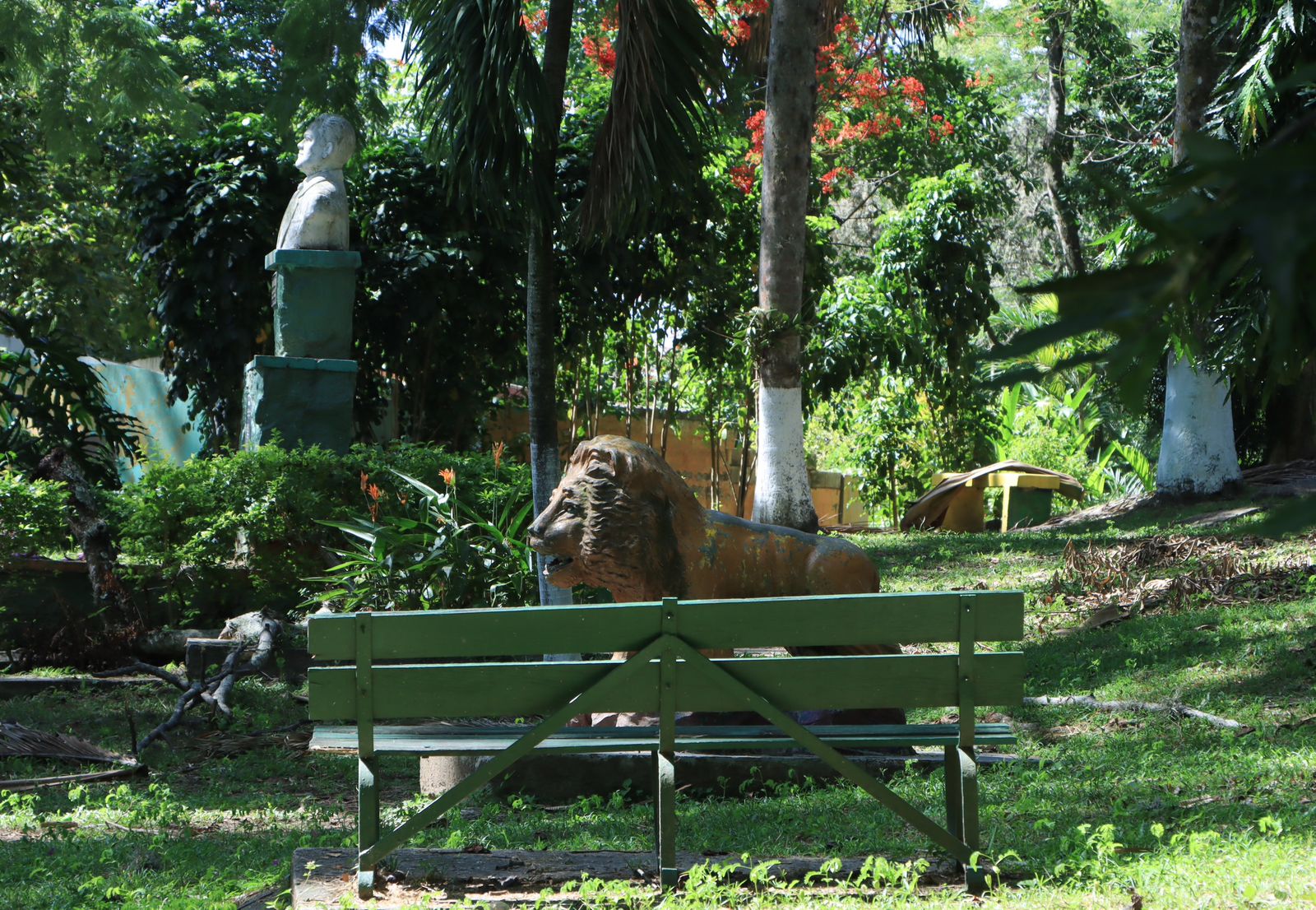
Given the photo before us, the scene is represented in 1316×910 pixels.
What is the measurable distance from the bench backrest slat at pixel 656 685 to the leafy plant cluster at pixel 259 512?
17.3ft

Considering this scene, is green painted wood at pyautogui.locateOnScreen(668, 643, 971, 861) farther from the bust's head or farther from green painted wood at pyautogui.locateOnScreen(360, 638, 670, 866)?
the bust's head

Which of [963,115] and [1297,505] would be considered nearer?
[1297,505]

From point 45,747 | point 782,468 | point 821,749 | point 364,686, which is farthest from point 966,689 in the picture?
point 782,468

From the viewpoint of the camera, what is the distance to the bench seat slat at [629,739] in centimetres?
390

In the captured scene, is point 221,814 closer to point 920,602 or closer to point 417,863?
point 417,863

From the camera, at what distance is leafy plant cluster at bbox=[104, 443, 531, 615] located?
9.19 metres

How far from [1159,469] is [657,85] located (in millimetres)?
7620

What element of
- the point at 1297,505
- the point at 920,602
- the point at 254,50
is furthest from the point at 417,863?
the point at 254,50

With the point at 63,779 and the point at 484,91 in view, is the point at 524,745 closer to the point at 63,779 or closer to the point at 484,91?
the point at 63,779

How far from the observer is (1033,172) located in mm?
28422

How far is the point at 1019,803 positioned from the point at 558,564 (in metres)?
2.18

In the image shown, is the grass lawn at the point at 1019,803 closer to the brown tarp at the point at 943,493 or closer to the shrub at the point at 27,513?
the shrub at the point at 27,513

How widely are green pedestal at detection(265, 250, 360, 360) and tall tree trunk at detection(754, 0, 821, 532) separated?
11.3ft

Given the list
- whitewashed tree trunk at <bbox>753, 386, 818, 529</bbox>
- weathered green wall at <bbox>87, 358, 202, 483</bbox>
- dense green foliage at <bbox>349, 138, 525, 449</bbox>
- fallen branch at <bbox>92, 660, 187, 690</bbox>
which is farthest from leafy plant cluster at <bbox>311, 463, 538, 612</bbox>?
weathered green wall at <bbox>87, 358, 202, 483</bbox>
